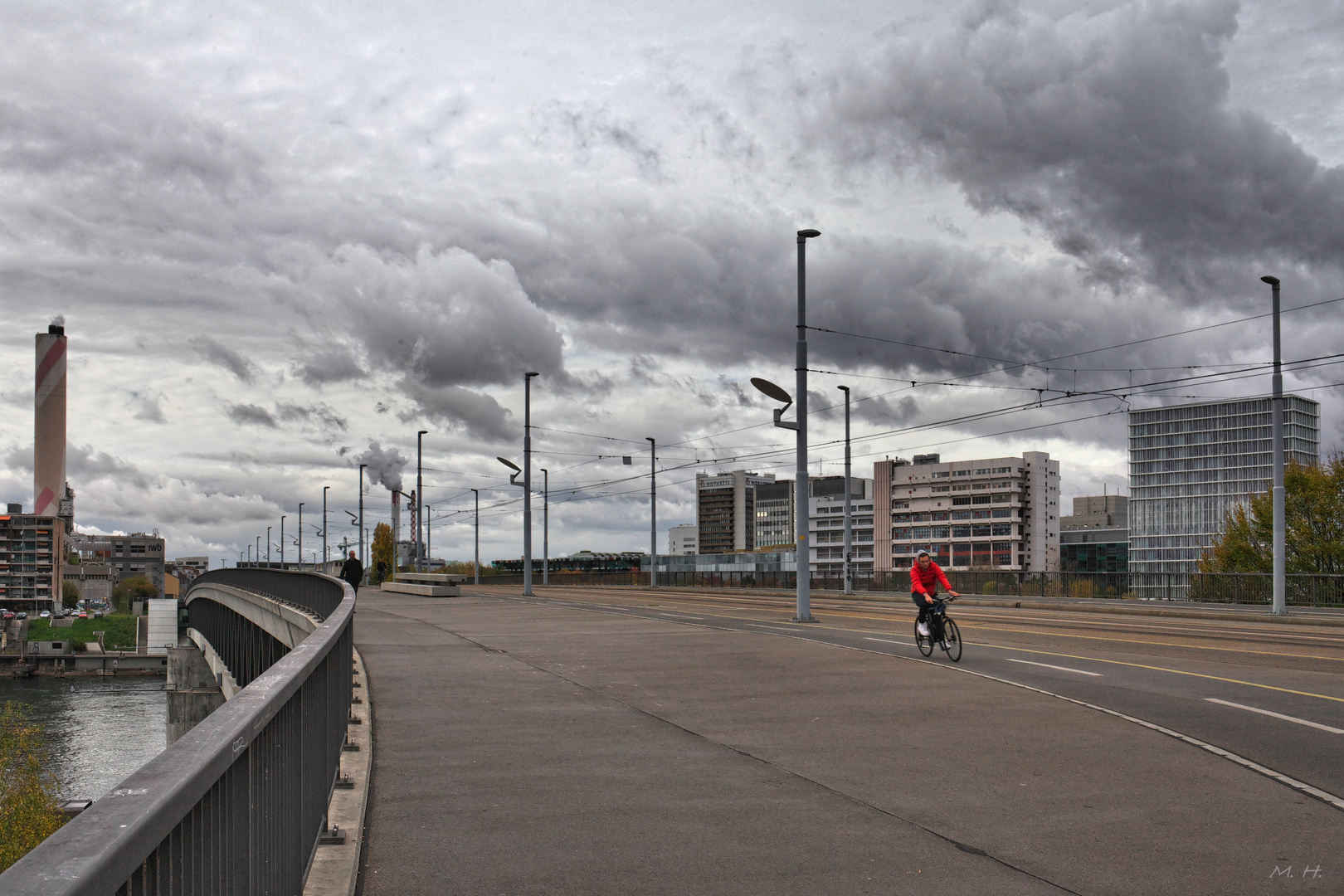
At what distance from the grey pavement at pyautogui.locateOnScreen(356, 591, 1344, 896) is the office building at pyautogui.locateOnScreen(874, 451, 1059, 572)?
6546 inches

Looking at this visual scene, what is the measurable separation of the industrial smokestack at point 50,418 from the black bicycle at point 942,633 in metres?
162

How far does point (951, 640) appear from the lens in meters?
15.8

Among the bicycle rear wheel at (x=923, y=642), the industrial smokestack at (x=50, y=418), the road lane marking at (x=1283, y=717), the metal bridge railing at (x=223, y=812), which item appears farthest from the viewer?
the industrial smokestack at (x=50, y=418)

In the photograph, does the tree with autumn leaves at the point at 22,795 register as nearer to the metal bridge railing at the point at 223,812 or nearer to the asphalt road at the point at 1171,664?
the asphalt road at the point at 1171,664

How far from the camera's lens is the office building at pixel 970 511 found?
177 meters

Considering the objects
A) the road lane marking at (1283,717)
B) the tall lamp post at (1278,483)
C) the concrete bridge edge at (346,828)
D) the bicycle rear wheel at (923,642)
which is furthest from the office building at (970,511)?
the concrete bridge edge at (346,828)

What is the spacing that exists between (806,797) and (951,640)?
30.1ft

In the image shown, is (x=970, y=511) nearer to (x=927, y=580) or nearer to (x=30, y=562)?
(x=30, y=562)

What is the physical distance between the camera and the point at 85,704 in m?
78.4

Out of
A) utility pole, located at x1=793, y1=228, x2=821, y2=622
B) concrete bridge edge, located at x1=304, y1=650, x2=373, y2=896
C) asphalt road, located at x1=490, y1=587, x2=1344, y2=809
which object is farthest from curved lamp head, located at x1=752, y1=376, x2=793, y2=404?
concrete bridge edge, located at x1=304, y1=650, x2=373, y2=896

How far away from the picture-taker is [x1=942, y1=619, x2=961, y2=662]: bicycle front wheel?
15.8 m

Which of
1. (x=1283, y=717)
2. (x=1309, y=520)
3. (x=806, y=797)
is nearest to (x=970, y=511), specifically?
(x=1309, y=520)

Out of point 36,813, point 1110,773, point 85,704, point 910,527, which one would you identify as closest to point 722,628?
point 1110,773

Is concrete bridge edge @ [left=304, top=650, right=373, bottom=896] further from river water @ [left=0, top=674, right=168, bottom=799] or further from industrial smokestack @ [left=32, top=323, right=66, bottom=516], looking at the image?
industrial smokestack @ [left=32, top=323, right=66, bottom=516]
